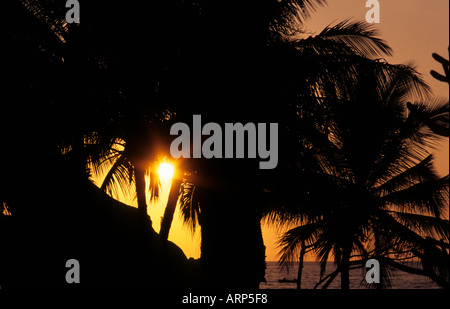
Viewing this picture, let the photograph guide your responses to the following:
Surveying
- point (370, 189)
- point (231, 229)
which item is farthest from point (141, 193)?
point (370, 189)

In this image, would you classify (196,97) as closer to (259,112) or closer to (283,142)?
(259,112)

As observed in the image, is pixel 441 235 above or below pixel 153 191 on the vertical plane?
below

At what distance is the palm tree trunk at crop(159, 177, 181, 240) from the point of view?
7.36 meters

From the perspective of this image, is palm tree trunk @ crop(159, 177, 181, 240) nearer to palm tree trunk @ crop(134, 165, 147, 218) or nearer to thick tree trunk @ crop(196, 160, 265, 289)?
palm tree trunk @ crop(134, 165, 147, 218)

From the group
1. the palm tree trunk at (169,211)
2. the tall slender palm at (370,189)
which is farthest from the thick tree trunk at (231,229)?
the tall slender palm at (370,189)

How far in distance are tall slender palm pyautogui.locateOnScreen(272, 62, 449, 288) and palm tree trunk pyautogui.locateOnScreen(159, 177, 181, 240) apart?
4.03 meters

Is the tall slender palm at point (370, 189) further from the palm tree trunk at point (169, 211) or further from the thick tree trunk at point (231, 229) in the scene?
the thick tree trunk at point (231, 229)

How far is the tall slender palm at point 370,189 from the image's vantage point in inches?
503

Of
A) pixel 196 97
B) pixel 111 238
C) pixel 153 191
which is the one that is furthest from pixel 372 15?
pixel 153 191

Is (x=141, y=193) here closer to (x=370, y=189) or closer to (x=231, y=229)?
(x=231, y=229)

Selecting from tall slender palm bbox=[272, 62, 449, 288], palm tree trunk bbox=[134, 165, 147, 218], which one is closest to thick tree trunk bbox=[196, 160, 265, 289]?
palm tree trunk bbox=[134, 165, 147, 218]

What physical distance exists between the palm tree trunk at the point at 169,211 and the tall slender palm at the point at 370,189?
13.2 feet

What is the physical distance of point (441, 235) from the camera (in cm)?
1400
